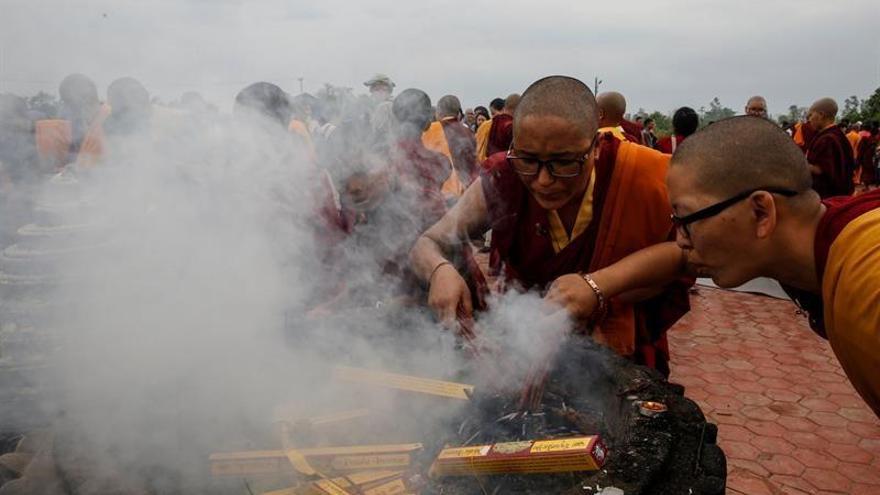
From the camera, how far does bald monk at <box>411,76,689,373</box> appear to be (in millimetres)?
2100

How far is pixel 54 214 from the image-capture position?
2.21m

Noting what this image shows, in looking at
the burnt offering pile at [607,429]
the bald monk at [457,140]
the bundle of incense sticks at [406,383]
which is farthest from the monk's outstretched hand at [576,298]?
the bald monk at [457,140]

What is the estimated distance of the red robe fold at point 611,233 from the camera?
2363 mm

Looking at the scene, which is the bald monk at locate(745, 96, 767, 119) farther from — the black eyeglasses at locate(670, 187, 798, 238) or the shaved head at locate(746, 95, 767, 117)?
the black eyeglasses at locate(670, 187, 798, 238)

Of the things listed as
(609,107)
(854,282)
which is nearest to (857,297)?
(854,282)

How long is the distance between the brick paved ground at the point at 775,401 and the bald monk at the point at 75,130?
3.80 metres

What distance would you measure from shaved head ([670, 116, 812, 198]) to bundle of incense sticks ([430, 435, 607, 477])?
2.60ft

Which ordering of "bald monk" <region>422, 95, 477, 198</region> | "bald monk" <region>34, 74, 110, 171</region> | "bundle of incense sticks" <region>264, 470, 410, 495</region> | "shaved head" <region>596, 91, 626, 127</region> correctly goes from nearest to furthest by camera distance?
"bundle of incense sticks" <region>264, 470, 410, 495</region>
"bald monk" <region>34, 74, 110, 171</region>
"shaved head" <region>596, 91, 626, 127</region>
"bald monk" <region>422, 95, 477, 198</region>

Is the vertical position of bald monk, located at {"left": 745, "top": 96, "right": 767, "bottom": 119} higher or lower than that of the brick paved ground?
higher

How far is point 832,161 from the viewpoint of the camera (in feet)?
20.4

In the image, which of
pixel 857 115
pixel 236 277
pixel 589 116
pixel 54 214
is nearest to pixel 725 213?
pixel 589 116

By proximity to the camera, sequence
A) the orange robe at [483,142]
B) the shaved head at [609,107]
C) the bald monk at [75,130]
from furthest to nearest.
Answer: the orange robe at [483,142]
the shaved head at [609,107]
the bald monk at [75,130]

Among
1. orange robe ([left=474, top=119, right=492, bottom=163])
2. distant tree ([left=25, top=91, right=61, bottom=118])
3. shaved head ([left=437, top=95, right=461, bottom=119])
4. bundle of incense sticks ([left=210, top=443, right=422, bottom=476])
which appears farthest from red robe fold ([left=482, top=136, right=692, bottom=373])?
orange robe ([left=474, top=119, right=492, bottom=163])

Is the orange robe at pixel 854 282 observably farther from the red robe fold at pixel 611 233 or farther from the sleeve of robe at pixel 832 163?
the sleeve of robe at pixel 832 163
